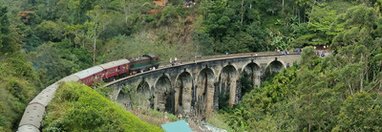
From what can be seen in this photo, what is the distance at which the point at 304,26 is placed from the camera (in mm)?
66500

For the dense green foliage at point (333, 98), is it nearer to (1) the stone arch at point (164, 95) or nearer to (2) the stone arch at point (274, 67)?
(1) the stone arch at point (164, 95)

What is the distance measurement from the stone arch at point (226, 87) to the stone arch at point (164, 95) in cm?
547

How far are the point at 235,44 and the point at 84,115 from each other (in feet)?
109

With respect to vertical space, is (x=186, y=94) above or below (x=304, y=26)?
below

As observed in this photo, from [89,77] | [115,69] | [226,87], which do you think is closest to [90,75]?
[89,77]

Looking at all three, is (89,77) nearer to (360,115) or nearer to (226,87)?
(226,87)

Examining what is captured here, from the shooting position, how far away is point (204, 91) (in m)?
61.9

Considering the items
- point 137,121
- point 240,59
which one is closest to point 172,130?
point 137,121

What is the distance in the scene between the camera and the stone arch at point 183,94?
5913 cm

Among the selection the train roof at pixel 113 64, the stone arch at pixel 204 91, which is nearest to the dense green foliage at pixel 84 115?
the train roof at pixel 113 64

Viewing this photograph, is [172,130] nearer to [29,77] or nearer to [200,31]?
[29,77]

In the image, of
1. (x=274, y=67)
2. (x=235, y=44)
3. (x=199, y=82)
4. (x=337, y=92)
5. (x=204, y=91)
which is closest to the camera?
(x=337, y=92)

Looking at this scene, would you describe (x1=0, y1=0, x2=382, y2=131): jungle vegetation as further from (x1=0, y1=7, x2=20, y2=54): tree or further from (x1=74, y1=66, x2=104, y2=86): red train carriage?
(x1=74, y1=66, x2=104, y2=86): red train carriage

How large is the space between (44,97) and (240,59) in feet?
90.4
